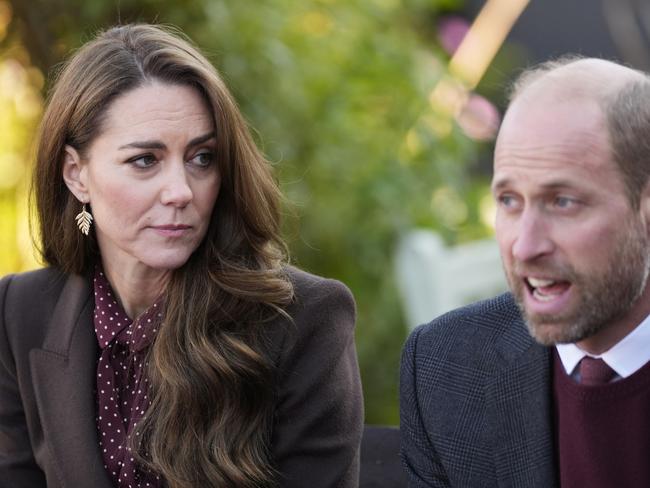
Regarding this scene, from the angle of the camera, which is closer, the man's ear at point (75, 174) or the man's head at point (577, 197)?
the man's head at point (577, 197)

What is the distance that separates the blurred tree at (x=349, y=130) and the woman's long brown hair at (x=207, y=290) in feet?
5.02

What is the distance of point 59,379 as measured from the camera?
285 cm

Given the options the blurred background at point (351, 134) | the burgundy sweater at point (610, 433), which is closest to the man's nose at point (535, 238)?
the burgundy sweater at point (610, 433)

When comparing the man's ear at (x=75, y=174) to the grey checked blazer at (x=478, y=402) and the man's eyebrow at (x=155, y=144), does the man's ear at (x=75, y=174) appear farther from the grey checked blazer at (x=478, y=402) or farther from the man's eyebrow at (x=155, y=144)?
the grey checked blazer at (x=478, y=402)

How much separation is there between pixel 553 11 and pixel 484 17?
0.84m

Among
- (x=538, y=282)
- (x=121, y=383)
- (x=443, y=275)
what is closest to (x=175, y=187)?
(x=121, y=383)

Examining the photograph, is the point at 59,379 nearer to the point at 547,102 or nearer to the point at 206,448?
the point at 206,448

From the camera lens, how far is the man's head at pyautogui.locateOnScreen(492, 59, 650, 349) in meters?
2.11

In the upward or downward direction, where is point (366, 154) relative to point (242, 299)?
upward

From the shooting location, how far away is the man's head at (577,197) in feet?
6.91

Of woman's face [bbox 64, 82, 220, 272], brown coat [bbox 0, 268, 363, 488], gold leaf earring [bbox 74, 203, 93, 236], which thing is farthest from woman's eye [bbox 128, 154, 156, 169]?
brown coat [bbox 0, 268, 363, 488]

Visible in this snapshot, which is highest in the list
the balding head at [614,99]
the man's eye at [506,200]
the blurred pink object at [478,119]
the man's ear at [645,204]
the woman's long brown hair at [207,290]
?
the blurred pink object at [478,119]

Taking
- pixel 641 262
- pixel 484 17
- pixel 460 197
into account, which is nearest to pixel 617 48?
pixel 484 17

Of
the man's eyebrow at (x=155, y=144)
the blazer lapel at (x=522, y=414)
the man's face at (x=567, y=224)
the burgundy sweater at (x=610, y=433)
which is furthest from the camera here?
the man's eyebrow at (x=155, y=144)
